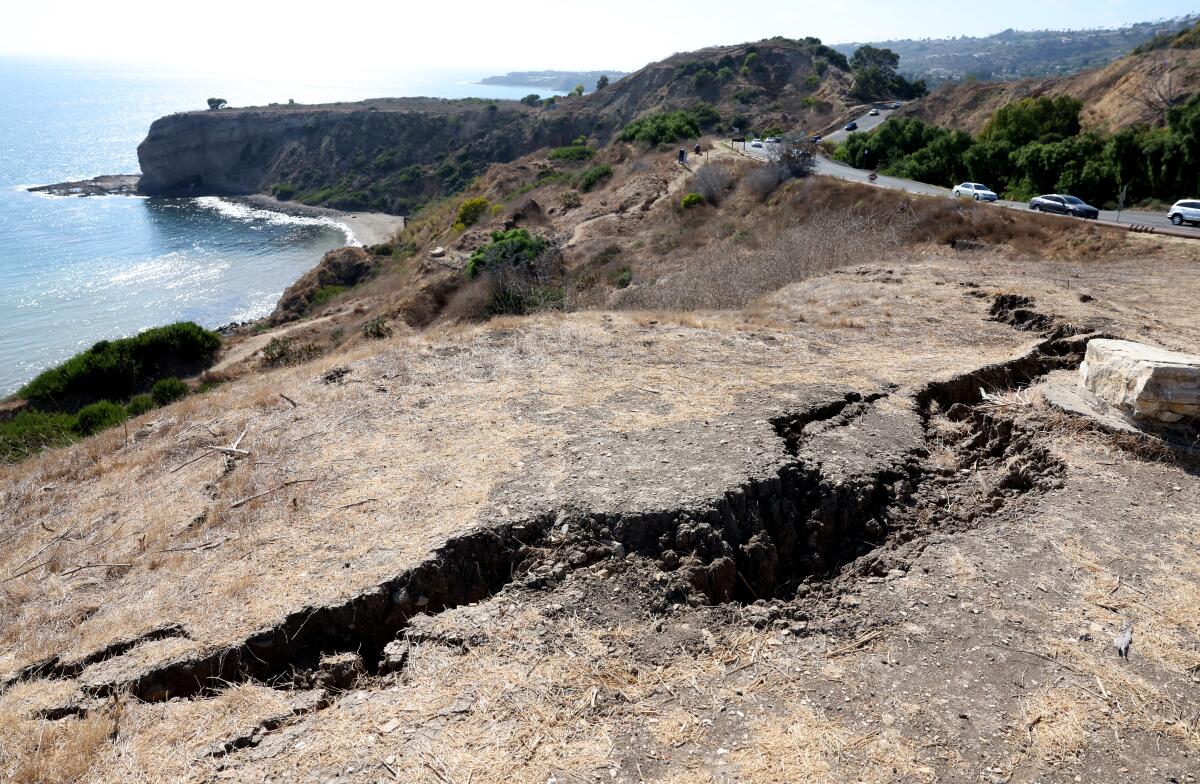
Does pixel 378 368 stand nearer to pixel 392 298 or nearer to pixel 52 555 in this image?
pixel 52 555

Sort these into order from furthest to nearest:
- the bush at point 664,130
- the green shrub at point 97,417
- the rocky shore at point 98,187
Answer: the rocky shore at point 98,187 < the bush at point 664,130 < the green shrub at point 97,417

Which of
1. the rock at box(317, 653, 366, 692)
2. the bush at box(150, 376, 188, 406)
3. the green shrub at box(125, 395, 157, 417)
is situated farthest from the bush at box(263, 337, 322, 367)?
the rock at box(317, 653, 366, 692)

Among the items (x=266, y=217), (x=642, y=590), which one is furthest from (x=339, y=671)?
(x=266, y=217)

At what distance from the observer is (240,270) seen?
160 ft

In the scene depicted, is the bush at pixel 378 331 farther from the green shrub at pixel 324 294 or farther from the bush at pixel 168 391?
the green shrub at pixel 324 294

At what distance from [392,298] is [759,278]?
16220 mm

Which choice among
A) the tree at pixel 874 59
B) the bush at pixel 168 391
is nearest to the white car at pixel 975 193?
the bush at pixel 168 391

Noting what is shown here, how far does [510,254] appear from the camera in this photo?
2583cm

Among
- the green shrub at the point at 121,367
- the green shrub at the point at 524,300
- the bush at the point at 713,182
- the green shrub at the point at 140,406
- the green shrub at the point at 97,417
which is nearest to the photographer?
the green shrub at the point at 524,300

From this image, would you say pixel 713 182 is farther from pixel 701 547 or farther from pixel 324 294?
pixel 701 547

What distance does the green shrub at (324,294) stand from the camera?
35.5m

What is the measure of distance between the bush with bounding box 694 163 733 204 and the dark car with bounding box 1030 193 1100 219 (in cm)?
1224

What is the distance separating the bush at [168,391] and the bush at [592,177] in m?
24.0

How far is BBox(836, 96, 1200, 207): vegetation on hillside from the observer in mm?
27391
